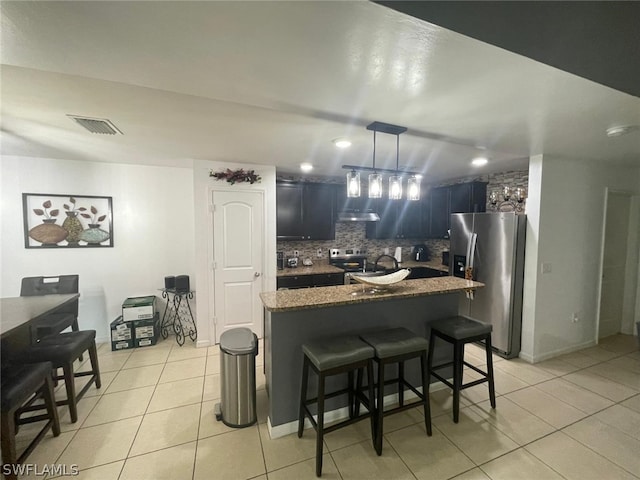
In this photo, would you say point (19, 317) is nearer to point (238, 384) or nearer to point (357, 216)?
point (238, 384)

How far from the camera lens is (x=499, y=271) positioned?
3.25 metres

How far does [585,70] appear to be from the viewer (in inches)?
46.3

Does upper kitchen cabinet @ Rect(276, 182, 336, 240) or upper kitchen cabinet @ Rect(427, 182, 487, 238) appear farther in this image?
upper kitchen cabinet @ Rect(427, 182, 487, 238)

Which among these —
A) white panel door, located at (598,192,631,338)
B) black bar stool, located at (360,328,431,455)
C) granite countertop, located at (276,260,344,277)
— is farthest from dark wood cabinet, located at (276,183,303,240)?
white panel door, located at (598,192,631,338)

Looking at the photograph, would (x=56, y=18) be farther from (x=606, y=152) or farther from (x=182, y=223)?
(x=606, y=152)

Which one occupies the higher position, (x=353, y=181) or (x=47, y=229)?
(x=353, y=181)

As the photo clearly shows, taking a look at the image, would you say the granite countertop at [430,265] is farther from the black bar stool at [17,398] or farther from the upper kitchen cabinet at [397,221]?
the black bar stool at [17,398]

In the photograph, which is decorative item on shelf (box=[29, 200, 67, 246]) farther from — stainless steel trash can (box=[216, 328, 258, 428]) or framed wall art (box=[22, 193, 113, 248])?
stainless steel trash can (box=[216, 328, 258, 428])

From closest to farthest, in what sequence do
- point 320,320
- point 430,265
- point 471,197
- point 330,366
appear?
point 330,366 < point 320,320 < point 471,197 < point 430,265

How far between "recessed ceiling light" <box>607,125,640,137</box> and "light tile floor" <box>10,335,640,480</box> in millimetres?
2330

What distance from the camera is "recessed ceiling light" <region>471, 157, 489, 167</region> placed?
3.29m

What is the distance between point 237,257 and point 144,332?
5.00ft

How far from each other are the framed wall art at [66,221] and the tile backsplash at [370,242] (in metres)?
2.41

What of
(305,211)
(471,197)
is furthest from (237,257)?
(471,197)
